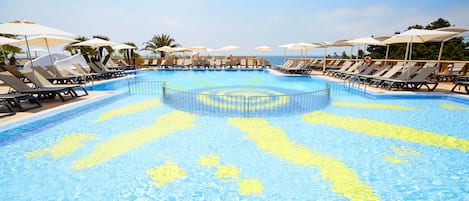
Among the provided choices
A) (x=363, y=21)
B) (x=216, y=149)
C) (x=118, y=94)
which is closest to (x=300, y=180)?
(x=216, y=149)

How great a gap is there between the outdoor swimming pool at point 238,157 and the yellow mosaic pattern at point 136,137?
0.03 metres

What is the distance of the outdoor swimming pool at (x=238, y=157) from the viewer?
3.36 meters

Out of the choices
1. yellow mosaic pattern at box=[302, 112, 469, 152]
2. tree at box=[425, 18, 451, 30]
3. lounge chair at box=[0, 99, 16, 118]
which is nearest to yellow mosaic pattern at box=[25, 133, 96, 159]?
lounge chair at box=[0, 99, 16, 118]

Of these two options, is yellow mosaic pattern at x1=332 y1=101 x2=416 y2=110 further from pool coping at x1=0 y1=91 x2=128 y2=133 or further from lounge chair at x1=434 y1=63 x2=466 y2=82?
pool coping at x1=0 y1=91 x2=128 y2=133

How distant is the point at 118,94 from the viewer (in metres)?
9.93

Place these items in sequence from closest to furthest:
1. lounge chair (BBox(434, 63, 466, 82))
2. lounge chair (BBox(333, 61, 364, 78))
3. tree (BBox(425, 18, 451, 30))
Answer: lounge chair (BBox(434, 63, 466, 82))
lounge chair (BBox(333, 61, 364, 78))
tree (BBox(425, 18, 451, 30))

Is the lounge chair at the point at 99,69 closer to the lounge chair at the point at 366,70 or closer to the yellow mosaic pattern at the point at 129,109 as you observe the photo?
the yellow mosaic pattern at the point at 129,109

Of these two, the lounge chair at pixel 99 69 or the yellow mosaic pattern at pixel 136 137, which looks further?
the lounge chair at pixel 99 69

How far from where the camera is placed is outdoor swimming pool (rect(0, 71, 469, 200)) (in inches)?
132

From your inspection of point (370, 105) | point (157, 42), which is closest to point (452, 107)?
point (370, 105)

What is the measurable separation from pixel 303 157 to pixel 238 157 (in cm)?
128

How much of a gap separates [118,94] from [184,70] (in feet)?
48.4

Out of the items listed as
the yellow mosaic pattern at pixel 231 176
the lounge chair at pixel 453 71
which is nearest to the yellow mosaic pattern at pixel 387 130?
the yellow mosaic pattern at pixel 231 176

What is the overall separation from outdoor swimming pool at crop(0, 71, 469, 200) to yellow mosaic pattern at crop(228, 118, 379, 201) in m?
0.02
